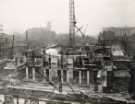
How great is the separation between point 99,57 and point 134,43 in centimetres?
41

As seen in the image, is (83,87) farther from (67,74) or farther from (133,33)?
(133,33)

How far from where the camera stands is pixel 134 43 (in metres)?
2.05

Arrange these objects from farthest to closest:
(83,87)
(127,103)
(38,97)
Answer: (38,97), (83,87), (127,103)

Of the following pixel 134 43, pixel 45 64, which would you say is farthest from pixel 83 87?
pixel 134 43

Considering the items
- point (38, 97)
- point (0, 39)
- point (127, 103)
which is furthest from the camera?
point (0, 39)

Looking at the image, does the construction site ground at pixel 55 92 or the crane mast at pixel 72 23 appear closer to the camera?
the construction site ground at pixel 55 92

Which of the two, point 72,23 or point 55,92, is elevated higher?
point 72,23

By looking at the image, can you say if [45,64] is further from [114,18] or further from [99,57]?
[114,18]

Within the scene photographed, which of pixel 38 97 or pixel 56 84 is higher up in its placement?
pixel 56 84

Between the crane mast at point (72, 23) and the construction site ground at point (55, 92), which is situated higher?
the crane mast at point (72, 23)

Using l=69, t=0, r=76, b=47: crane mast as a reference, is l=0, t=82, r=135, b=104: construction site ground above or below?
below

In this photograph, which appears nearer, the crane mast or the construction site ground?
the construction site ground

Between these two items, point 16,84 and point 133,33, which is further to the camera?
point 16,84

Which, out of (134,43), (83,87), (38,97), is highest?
(134,43)
